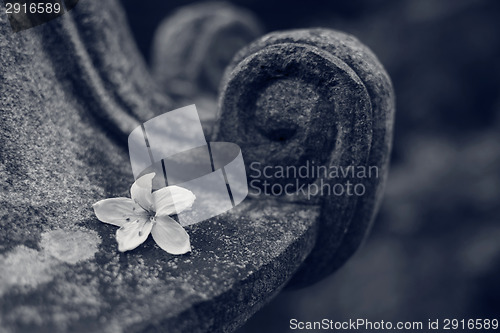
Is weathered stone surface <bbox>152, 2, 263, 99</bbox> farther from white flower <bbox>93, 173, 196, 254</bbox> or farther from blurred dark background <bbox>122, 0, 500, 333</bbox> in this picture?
white flower <bbox>93, 173, 196, 254</bbox>

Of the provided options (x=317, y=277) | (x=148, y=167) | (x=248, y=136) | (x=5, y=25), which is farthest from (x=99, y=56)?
(x=317, y=277)

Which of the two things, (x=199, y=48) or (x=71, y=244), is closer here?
(x=71, y=244)

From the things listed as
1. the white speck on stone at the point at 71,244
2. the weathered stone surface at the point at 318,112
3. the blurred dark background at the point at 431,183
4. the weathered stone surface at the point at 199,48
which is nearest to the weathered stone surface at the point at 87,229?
the white speck on stone at the point at 71,244

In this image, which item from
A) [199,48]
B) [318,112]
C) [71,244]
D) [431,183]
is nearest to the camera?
[71,244]

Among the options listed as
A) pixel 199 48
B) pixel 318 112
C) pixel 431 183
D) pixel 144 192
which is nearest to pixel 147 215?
pixel 144 192

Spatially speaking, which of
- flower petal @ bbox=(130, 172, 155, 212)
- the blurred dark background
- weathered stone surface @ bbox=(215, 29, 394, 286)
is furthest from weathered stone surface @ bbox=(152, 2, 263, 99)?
flower petal @ bbox=(130, 172, 155, 212)

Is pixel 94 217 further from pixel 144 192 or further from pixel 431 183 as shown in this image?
pixel 431 183
